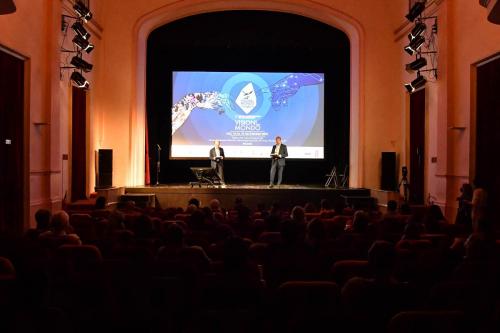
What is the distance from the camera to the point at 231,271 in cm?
332

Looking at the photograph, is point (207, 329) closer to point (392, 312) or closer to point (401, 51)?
point (392, 312)

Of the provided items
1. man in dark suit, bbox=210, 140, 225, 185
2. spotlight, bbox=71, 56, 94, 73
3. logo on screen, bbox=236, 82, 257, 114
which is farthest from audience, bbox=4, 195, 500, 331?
logo on screen, bbox=236, 82, 257, 114

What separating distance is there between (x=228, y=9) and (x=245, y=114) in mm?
3117

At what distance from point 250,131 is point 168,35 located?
3846 mm

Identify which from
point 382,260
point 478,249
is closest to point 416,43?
point 478,249

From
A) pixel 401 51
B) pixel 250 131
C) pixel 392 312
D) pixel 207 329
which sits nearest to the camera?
pixel 207 329

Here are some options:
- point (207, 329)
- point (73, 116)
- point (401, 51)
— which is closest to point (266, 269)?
point (207, 329)

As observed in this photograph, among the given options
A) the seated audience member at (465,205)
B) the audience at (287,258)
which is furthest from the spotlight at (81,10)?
the seated audience member at (465,205)

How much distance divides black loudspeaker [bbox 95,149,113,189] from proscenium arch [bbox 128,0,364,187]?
1.04m

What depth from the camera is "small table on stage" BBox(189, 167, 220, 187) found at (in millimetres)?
14317

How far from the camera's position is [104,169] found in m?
14.1

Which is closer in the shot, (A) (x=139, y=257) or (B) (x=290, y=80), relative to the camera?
(A) (x=139, y=257)

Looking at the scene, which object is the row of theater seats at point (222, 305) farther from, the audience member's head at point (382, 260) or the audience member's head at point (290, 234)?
the audience member's head at point (290, 234)

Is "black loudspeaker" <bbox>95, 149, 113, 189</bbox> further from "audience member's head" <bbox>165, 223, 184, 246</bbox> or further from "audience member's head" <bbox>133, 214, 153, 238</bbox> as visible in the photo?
"audience member's head" <bbox>165, 223, 184, 246</bbox>
